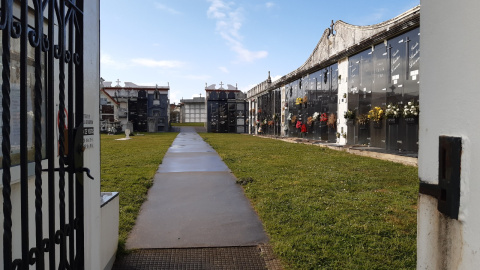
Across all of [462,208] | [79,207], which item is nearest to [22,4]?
[79,207]

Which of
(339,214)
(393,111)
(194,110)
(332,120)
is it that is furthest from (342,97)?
(194,110)

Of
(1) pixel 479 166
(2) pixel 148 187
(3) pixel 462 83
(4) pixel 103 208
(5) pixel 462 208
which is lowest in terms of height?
(2) pixel 148 187

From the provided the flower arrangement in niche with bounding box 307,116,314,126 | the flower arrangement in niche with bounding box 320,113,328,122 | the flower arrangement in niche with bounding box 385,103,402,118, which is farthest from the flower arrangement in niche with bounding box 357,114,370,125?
the flower arrangement in niche with bounding box 307,116,314,126

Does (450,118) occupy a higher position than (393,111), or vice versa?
(393,111)

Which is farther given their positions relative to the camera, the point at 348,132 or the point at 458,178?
the point at 348,132

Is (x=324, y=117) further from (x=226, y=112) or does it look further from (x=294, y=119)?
(x=226, y=112)

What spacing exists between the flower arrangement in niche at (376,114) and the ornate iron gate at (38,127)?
9749mm

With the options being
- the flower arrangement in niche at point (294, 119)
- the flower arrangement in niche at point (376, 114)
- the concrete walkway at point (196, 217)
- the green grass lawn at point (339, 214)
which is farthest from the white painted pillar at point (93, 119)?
the flower arrangement in niche at point (294, 119)

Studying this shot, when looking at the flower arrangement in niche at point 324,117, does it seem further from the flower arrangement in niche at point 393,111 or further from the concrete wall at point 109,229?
the concrete wall at point 109,229

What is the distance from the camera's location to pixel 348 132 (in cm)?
1303

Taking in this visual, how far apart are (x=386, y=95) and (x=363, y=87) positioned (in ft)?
5.11

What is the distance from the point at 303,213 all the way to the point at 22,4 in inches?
140

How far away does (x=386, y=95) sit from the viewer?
10133 millimetres

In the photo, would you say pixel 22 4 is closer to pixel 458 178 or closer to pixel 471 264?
pixel 458 178
